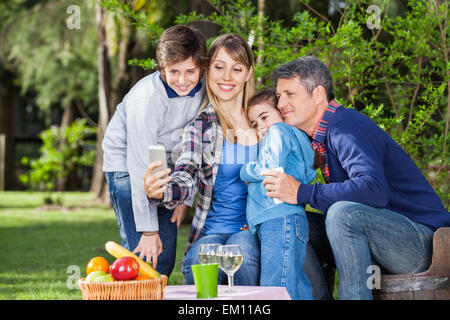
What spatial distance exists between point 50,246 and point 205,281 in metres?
6.60

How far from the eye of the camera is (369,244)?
2.67m

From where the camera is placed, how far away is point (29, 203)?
16156mm

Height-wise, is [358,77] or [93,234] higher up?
[358,77]

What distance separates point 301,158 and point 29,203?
14.6 m

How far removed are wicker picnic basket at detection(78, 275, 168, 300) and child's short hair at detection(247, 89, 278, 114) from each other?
1.44 meters

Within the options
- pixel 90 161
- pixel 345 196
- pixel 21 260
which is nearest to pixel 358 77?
pixel 345 196

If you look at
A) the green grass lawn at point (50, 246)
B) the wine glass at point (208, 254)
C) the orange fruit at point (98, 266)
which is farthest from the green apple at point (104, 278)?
the green grass lawn at point (50, 246)

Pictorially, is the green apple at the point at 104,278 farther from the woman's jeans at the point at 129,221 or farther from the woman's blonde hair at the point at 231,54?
the woman's blonde hair at the point at 231,54

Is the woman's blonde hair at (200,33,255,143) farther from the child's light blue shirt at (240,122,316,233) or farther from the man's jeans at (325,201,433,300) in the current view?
the man's jeans at (325,201,433,300)

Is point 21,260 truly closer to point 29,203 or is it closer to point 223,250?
point 223,250

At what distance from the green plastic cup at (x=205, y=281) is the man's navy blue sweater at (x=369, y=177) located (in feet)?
2.31

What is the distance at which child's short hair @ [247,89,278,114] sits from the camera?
3.19m

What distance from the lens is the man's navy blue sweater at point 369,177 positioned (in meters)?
2.64

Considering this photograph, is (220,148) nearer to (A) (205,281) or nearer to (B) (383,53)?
(A) (205,281)
